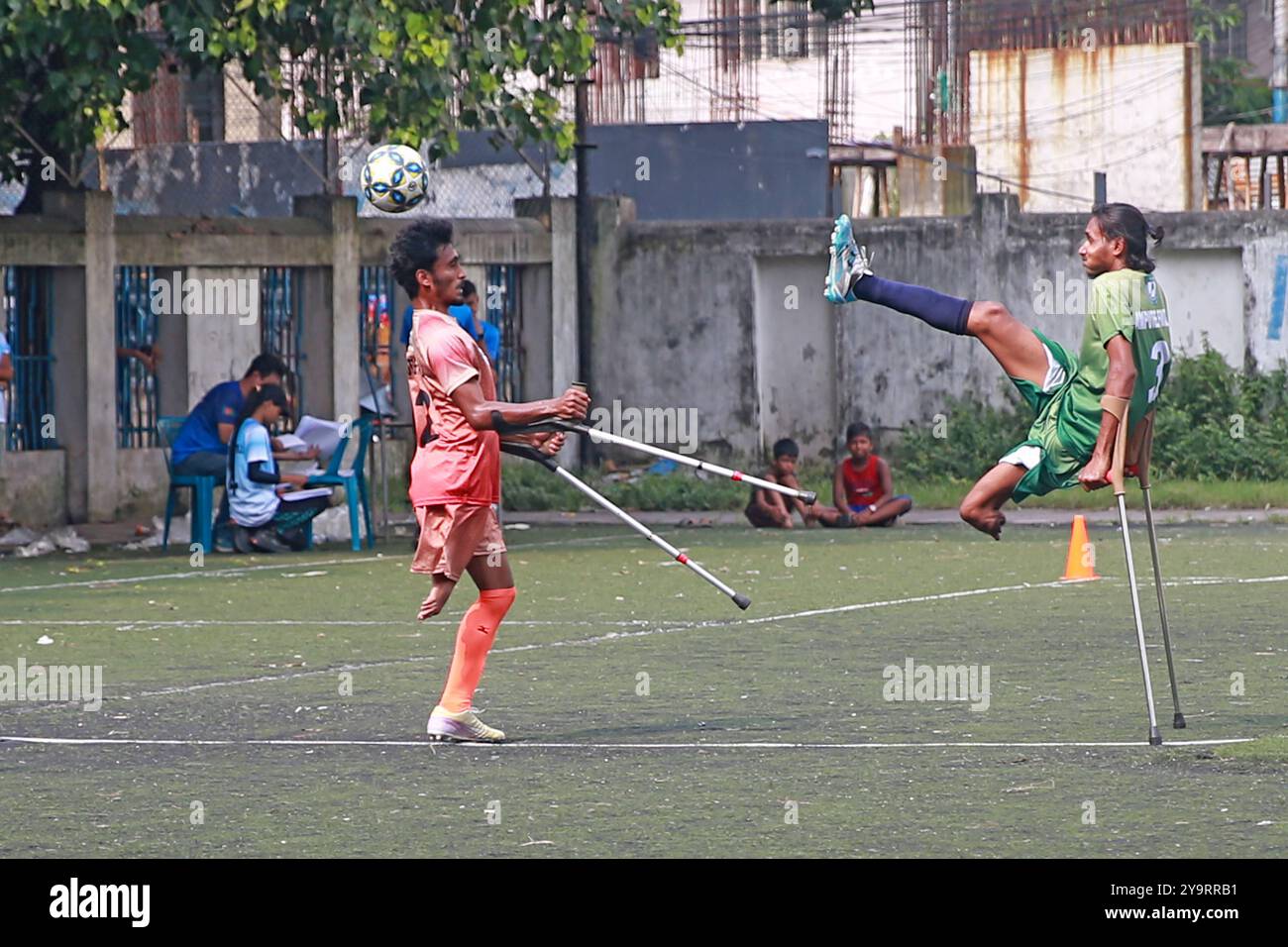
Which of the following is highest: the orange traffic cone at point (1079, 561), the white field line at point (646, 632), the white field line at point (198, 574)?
the orange traffic cone at point (1079, 561)

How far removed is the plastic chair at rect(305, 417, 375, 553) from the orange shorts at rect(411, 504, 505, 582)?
9096 millimetres

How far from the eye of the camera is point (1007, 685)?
1062 centimetres

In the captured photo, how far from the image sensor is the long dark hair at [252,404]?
1773 cm

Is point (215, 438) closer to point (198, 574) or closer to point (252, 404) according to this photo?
point (252, 404)

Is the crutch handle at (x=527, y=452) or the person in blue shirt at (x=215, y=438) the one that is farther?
the person in blue shirt at (x=215, y=438)

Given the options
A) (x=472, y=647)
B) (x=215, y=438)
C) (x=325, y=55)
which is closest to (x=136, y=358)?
(x=215, y=438)

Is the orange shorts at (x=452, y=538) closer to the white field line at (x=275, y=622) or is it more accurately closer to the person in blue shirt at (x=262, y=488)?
the white field line at (x=275, y=622)

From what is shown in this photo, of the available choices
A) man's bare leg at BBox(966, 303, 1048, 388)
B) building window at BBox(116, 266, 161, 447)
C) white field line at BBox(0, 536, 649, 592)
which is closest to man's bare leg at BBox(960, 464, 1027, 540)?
man's bare leg at BBox(966, 303, 1048, 388)

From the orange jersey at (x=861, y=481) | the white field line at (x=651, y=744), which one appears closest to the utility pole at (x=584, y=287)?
the orange jersey at (x=861, y=481)

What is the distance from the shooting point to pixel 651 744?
9.04 m

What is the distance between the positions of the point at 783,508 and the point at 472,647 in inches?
446

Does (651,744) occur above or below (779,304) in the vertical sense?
below

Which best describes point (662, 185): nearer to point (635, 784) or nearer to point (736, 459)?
point (736, 459)
